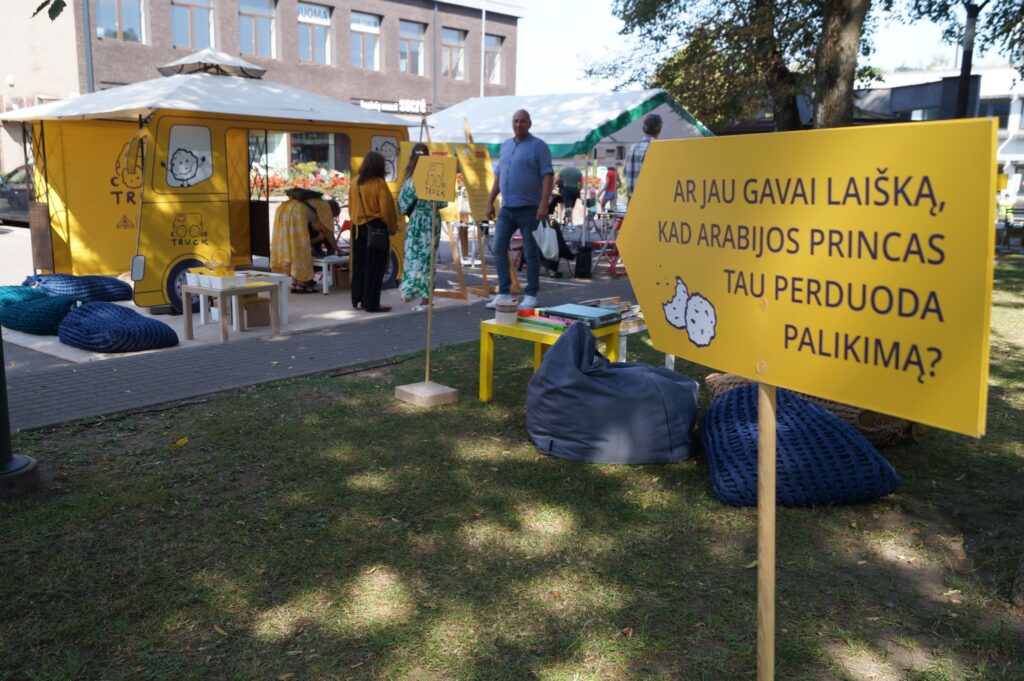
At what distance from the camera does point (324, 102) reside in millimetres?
10719

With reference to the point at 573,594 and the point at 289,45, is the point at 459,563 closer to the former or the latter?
the point at 573,594

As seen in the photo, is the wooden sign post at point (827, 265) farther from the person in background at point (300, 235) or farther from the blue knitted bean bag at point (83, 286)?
the blue knitted bean bag at point (83, 286)

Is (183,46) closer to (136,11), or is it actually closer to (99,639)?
(136,11)

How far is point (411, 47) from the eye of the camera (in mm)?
42156

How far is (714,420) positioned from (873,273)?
2.80 metres

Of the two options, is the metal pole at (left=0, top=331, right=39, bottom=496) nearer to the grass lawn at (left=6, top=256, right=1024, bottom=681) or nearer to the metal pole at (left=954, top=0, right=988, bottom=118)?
the grass lawn at (left=6, top=256, right=1024, bottom=681)

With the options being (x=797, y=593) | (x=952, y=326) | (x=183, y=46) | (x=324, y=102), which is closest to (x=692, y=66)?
(x=324, y=102)

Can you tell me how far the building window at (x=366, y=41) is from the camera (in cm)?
3966

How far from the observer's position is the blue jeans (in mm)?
9406

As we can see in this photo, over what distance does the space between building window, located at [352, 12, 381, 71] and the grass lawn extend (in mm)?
37328

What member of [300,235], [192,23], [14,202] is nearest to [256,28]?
[192,23]

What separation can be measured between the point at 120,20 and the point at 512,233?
28265 mm

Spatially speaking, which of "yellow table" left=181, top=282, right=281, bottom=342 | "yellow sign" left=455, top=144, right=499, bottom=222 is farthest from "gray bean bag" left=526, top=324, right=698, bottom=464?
"yellow sign" left=455, top=144, right=499, bottom=222

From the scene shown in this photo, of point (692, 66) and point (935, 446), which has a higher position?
point (692, 66)
